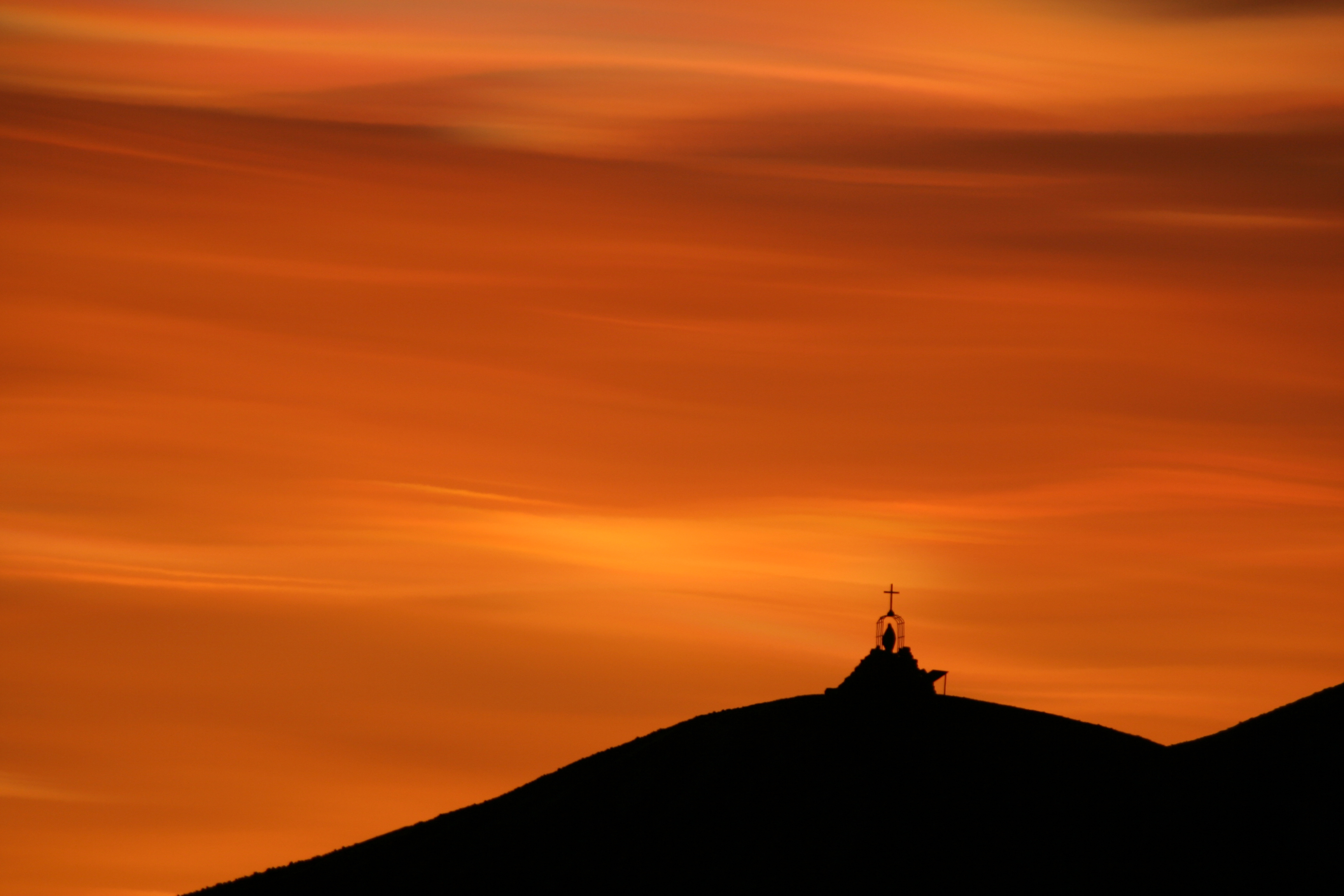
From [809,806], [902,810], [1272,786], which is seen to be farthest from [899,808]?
[1272,786]

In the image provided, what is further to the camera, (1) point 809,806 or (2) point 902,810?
(1) point 809,806

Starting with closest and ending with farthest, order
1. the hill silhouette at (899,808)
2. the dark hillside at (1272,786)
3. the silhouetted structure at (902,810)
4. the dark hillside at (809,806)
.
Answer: the dark hillside at (1272,786), the silhouetted structure at (902,810), the hill silhouette at (899,808), the dark hillside at (809,806)

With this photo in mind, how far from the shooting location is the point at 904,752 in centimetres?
10269

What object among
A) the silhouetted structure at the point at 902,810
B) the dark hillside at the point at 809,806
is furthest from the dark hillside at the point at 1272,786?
the dark hillside at the point at 809,806

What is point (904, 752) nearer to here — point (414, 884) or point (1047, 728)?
point (1047, 728)

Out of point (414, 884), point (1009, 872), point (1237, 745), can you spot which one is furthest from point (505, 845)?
point (1237, 745)

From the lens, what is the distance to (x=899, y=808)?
99.4 metres

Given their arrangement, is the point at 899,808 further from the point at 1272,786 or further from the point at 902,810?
the point at 1272,786

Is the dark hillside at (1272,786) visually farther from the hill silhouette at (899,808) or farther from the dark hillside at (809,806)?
the dark hillside at (809,806)

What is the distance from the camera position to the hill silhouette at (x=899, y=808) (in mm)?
95812

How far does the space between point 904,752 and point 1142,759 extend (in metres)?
10.1

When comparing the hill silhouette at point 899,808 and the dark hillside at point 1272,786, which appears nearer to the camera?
the dark hillside at point 1272,786

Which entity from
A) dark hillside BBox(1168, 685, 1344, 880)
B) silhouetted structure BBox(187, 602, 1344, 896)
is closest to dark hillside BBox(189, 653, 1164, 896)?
silhouetted structure BBox(187, 602, 1344, 896)

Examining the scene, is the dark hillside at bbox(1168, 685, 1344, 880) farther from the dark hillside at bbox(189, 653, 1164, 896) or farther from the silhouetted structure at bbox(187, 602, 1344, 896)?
the dark hillside at bbox(189, 653, 1164, 896)
